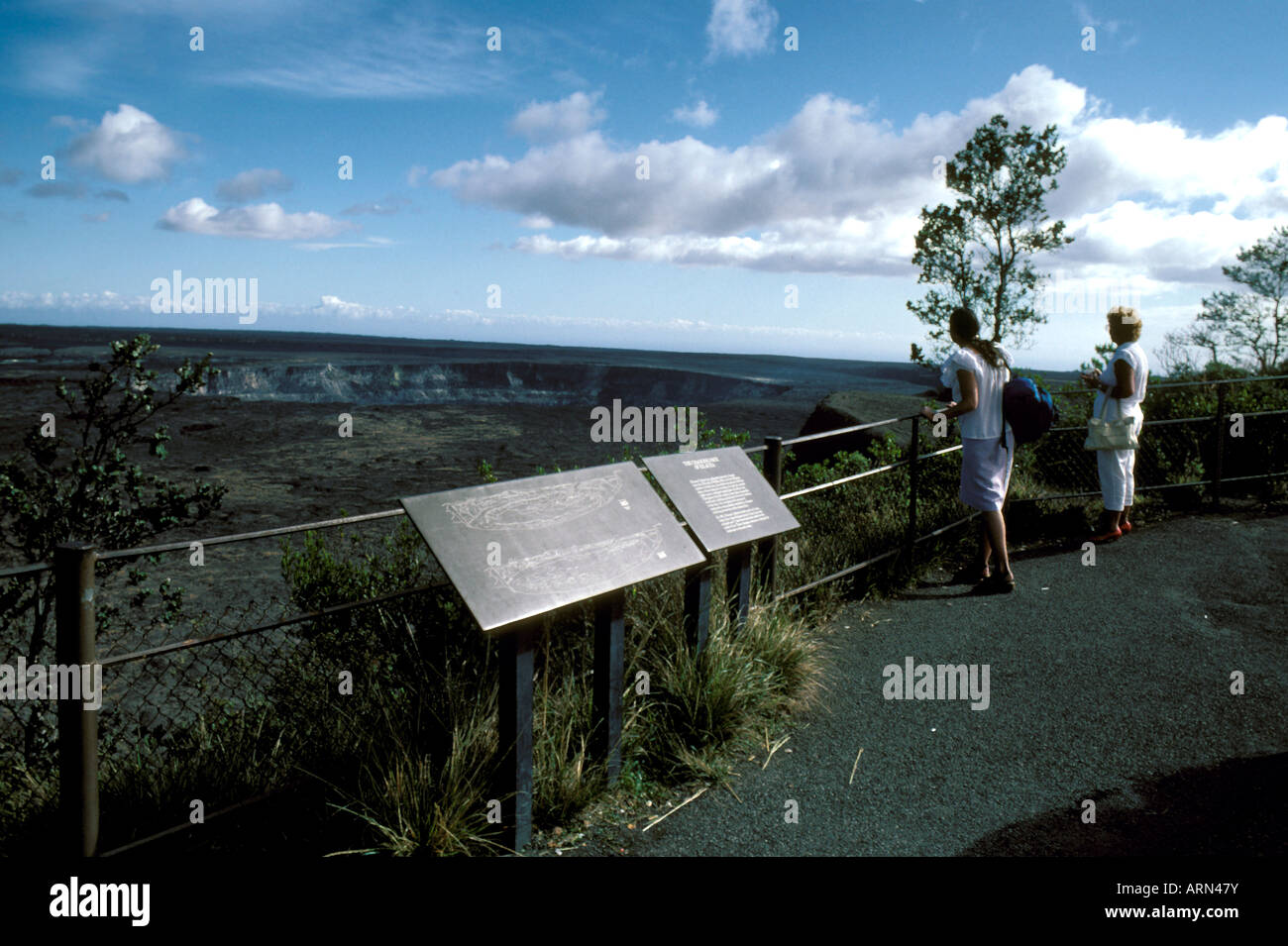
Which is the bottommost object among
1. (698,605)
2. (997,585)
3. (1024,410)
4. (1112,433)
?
(997,585)

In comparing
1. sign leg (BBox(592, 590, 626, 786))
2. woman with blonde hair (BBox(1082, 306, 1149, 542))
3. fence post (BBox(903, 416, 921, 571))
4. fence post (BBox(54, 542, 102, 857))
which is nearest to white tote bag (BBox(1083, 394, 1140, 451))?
woman with blonde hair (BBox(1082, 306, 1149, 542))

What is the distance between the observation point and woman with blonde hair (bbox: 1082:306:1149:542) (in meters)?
6.94

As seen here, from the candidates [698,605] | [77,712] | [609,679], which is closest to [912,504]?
[698,605]

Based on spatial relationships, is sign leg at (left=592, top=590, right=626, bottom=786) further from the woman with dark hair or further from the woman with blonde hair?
the woman with blonde hair

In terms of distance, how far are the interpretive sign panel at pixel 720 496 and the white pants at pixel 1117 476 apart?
3.76 m

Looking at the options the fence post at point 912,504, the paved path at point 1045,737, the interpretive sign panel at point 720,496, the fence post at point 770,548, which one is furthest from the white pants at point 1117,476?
the interpretive sign panel at point 720,496

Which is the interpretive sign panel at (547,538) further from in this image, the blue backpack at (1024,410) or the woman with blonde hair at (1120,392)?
the woman with blonde hair at (1120,392)

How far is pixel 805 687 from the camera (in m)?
4.78

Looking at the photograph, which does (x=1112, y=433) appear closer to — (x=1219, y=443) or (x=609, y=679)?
(x=1219, y=443)

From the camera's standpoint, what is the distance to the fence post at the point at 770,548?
17.9ft

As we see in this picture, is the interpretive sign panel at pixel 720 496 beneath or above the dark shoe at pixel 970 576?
above

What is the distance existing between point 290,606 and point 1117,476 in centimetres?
743

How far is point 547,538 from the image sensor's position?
11.5 feet
